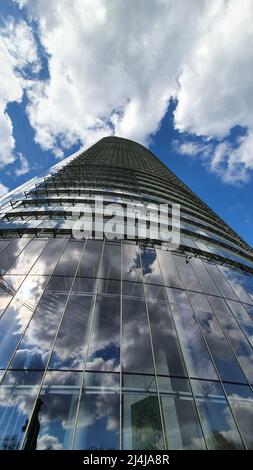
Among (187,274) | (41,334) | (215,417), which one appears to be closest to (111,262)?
(187,274)

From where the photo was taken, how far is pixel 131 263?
1438 cm

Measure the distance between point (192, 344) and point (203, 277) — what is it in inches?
202

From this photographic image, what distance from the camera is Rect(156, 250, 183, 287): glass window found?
13680 mm

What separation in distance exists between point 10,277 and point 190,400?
8.51 metres

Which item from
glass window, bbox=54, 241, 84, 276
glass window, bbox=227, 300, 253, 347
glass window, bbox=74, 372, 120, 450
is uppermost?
glass window, bbox=54, 241, 84, 276

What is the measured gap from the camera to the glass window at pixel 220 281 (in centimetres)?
1441

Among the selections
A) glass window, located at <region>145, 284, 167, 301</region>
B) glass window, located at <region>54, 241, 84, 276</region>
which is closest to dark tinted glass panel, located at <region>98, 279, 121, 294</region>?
glass window, located at <region>145, 284, 167, 301</region>

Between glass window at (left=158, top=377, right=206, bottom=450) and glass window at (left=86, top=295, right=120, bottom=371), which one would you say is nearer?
glass window at (left=158, top=377, right=206, bottom=450)

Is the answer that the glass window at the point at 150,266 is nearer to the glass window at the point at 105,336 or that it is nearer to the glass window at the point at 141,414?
the glass window at the point at 105,336

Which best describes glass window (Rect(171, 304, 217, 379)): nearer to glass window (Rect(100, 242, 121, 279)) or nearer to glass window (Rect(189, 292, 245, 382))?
glass window (Rect(189, 292, 245, 382))

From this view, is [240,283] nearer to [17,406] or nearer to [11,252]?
[11,252]

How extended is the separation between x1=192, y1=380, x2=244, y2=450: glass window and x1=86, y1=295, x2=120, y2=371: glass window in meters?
2.69

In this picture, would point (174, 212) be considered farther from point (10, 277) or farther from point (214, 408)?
point (214, 408)

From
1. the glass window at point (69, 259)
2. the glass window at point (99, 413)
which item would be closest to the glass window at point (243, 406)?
the glass window at point (99, 413)
